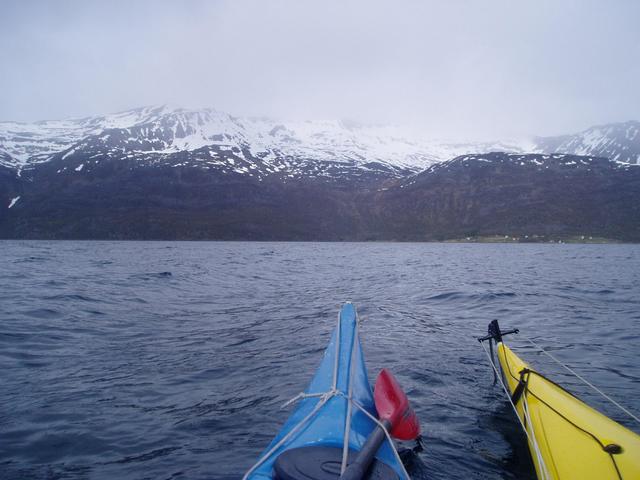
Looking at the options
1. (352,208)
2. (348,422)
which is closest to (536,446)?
(348,422)

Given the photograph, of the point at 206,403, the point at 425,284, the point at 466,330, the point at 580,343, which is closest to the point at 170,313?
the point at 206,403

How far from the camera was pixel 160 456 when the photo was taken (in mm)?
5879

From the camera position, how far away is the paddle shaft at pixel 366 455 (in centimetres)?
392

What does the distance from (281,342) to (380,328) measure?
3612 millimetres

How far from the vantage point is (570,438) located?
4910 mm

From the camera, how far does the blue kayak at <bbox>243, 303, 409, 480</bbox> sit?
424 centimetres

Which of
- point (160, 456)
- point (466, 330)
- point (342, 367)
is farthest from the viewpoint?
point (466, 330)

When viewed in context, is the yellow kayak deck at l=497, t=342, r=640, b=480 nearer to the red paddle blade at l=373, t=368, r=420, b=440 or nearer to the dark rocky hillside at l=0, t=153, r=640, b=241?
the red paddle blade at l=373, t=368, r=420, b=440

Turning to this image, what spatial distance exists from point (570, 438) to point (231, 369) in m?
6.76

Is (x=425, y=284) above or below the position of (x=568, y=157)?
below

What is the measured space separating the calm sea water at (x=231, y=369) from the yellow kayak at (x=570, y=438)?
72 cm

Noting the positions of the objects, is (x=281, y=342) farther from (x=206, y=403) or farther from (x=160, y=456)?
(x=160, y=456)

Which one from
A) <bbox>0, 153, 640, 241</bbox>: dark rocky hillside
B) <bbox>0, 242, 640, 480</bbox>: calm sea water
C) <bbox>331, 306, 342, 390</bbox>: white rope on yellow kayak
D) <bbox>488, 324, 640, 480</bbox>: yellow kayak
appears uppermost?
<bbox>0, 153, 640, 241</bbox>: dark rocky hillside

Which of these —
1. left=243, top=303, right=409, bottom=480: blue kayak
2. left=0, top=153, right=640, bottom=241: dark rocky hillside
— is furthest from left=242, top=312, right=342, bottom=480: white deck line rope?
left=0, top=153, right=640, bottom=241: dark rocky hillside
